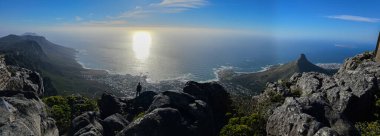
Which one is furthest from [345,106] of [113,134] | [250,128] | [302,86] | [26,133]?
[26,133]

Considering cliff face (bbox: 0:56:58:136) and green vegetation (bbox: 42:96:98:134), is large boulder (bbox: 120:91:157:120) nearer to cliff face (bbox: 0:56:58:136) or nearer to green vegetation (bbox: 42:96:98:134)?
green vegetation (bbox: 42:96:98:134)

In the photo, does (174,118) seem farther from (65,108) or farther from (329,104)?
(65,108)

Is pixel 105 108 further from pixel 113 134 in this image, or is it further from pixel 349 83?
pixel 349 83

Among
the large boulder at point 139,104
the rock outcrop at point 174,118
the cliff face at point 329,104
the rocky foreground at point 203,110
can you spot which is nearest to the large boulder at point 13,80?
the rocky foreground at point 203,110

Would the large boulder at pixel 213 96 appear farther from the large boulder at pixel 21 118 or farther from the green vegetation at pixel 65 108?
the large boulder at pixel 21 118

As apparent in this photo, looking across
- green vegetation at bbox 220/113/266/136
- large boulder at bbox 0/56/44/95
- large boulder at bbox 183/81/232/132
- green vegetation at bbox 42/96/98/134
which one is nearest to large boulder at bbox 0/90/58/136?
large boulder at bbox 0/56/44/95

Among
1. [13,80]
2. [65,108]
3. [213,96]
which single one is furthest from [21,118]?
[213,96]
